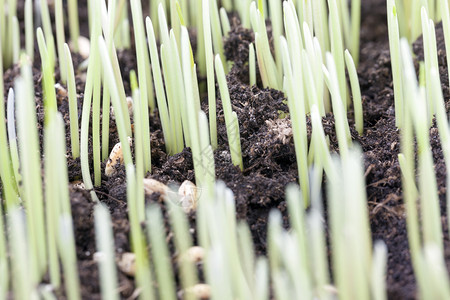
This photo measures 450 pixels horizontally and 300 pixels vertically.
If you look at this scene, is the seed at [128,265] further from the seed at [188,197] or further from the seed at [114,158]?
the seed at [114,158]

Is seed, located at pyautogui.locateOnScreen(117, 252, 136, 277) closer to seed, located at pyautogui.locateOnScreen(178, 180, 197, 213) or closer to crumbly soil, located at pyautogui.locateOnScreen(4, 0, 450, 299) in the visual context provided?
crumbly soil, located at pyautogui.locateOnScreen(4, 0, 450, 299)

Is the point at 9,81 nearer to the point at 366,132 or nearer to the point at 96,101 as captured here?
the point at 96,101

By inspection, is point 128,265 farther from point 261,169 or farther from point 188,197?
point 261,169

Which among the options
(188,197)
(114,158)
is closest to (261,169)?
(188,197)

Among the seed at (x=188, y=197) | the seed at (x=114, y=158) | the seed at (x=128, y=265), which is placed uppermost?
the seed at (x=114, y=158)

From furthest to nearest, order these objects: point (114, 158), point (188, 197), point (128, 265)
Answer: point (114, 158)
point (188, 197)
point (128, 265)

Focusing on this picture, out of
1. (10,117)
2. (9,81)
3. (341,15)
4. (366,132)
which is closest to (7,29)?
(9,81)

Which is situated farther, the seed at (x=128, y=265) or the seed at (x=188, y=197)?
the seed at (x=188, y=197)

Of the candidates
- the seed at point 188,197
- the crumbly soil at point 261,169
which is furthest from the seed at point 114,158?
the seed at point 188,197
